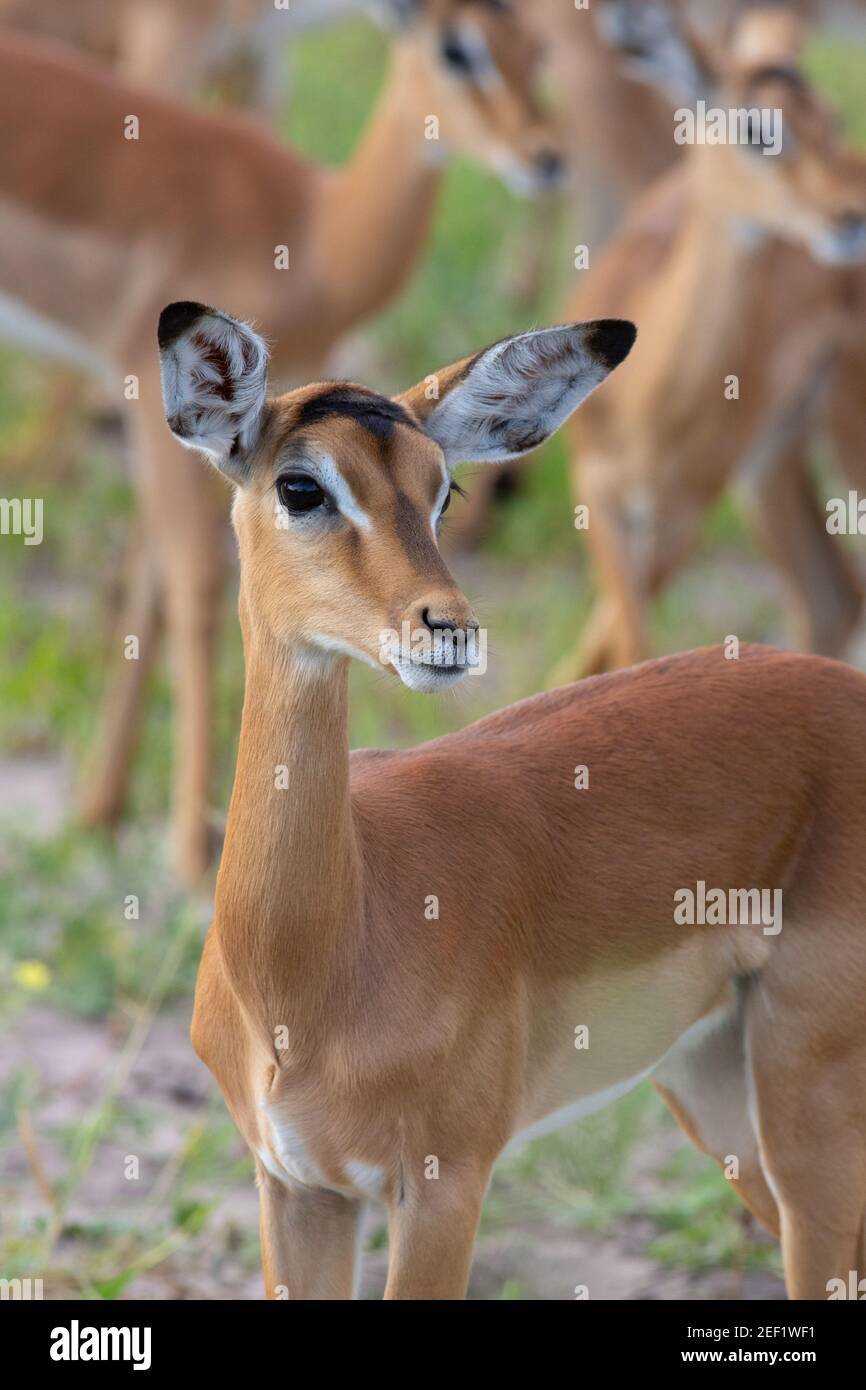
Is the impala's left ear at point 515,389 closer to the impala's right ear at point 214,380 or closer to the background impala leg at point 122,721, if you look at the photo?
the impala's right ear at point 214,380

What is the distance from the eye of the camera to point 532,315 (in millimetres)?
8586

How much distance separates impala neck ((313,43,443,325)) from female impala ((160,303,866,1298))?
2910 mm

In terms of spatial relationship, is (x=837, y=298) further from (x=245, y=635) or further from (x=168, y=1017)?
(x=245, y=635)

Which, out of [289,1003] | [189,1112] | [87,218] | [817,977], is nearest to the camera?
[289,1003]

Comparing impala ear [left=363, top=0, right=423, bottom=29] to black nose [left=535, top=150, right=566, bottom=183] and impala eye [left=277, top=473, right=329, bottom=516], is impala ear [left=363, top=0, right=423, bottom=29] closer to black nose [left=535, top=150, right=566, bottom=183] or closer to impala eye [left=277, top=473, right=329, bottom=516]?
black nose [left=535, top=150, right=566, bottom=183]

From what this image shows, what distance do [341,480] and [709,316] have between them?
342 cm

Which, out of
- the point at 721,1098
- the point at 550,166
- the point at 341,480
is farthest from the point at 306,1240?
the point at 550,166

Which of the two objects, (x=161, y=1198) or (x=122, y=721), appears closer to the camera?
(x=161, y=1198)

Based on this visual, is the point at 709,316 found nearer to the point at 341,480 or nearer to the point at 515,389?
the point at 515,389

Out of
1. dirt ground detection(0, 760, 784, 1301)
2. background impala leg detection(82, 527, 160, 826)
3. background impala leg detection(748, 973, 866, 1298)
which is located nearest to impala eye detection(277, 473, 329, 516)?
background impala leg detection(748, 973, 866, 1298)

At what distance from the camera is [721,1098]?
3.09 m

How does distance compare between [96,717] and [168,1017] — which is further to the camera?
[96,717]

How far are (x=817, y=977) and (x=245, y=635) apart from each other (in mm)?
866

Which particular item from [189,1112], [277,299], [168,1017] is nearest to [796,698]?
[189,1112]
